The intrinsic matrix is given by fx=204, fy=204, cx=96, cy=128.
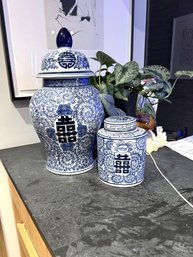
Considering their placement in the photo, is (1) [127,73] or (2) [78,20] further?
(2) [78,20]

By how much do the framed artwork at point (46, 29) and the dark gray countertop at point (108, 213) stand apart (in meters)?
0.35

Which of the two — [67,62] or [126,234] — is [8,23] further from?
[126,234]

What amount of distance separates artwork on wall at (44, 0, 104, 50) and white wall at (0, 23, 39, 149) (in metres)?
0.23

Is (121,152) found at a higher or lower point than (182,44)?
Result: lower

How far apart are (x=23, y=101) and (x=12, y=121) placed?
0.29 feet

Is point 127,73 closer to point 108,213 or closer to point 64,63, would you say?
point 64,63

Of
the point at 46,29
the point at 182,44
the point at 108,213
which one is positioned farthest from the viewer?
the point at 182,44

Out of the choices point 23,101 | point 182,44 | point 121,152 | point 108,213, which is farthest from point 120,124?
point 182,44

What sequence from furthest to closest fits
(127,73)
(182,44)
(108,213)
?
1. (182,44)
2. (127,73)
3. (108,213)

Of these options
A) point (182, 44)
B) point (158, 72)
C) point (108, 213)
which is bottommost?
point (108, 213)

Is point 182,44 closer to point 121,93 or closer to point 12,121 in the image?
point 121,93

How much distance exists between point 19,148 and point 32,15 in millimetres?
487

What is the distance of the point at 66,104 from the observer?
19.6 inches

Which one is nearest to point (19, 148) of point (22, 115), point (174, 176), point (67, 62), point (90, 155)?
point (22, 115)
